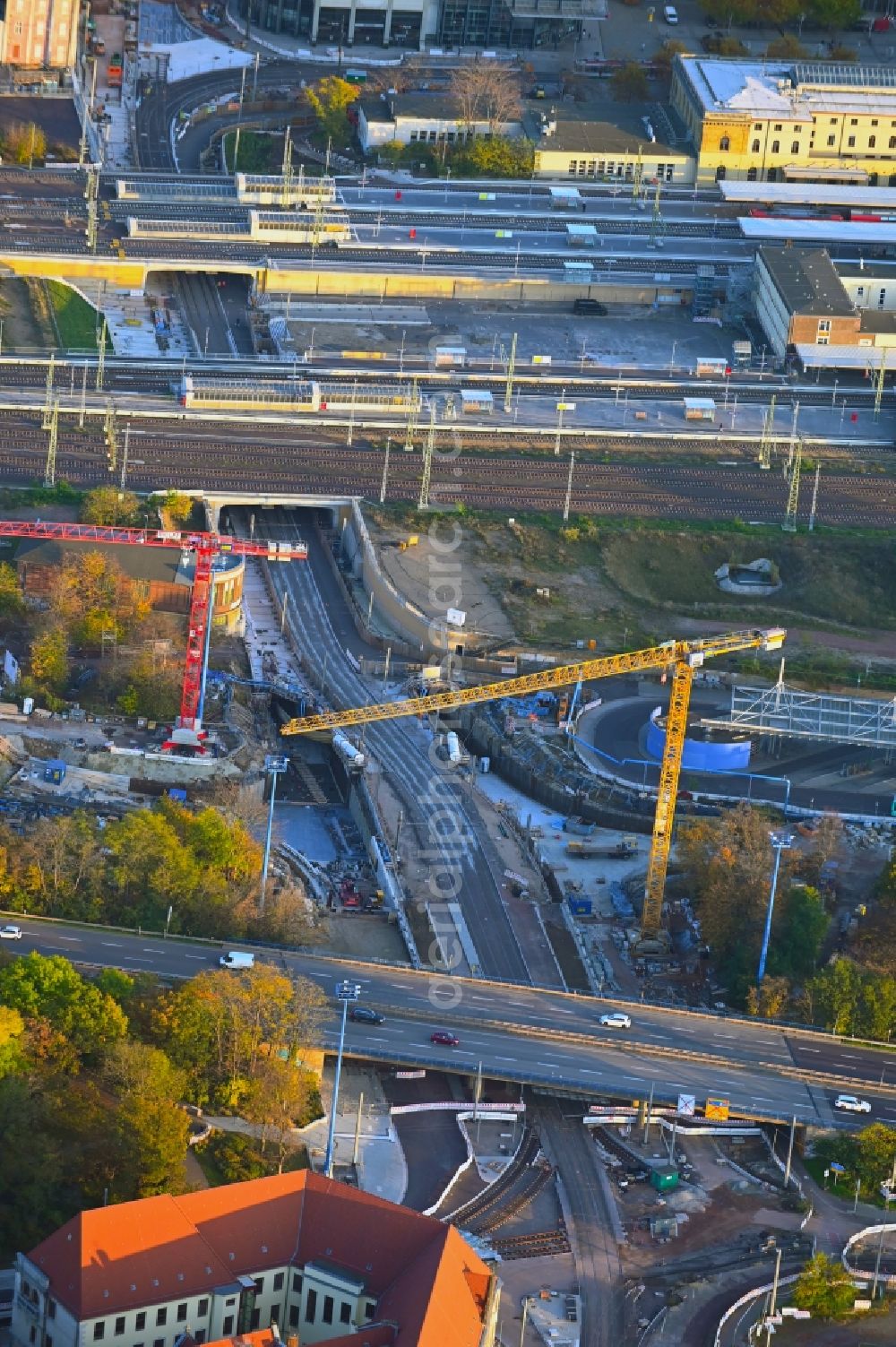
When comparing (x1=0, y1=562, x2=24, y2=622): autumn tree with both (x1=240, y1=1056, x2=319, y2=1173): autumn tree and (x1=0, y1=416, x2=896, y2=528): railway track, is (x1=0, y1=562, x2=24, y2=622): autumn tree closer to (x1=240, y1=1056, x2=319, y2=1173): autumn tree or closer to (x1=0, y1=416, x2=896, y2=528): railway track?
(x1=0, y1=416, x2=896, y2=528): railway track

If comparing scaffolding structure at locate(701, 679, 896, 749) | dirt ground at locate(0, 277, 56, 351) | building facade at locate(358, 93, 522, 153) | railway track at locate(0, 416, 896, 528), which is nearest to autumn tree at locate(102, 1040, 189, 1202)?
scaffolding structure at locate(701, 679, 896, 749)

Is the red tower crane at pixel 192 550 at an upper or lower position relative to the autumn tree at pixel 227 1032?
upper

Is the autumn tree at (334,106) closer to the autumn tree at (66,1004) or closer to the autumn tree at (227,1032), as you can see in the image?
the autumn tree at (227,1032)

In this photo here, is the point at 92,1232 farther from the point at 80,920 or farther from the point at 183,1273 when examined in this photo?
the point at 80,920

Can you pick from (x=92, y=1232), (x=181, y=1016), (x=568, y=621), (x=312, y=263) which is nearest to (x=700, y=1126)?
(x=181, y=1016)

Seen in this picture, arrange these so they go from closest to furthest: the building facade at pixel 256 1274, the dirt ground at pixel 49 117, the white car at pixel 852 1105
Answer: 1. the building facade at pixel 256 1274
2. the white car at pixel 852 1105
3. the dirt ground at pixel 49 117

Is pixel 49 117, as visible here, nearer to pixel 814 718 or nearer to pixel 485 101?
pixel 485 101

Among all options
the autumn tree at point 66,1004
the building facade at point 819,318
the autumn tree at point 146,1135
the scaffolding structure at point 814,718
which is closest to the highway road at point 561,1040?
the autumn tree at point 66,1004
